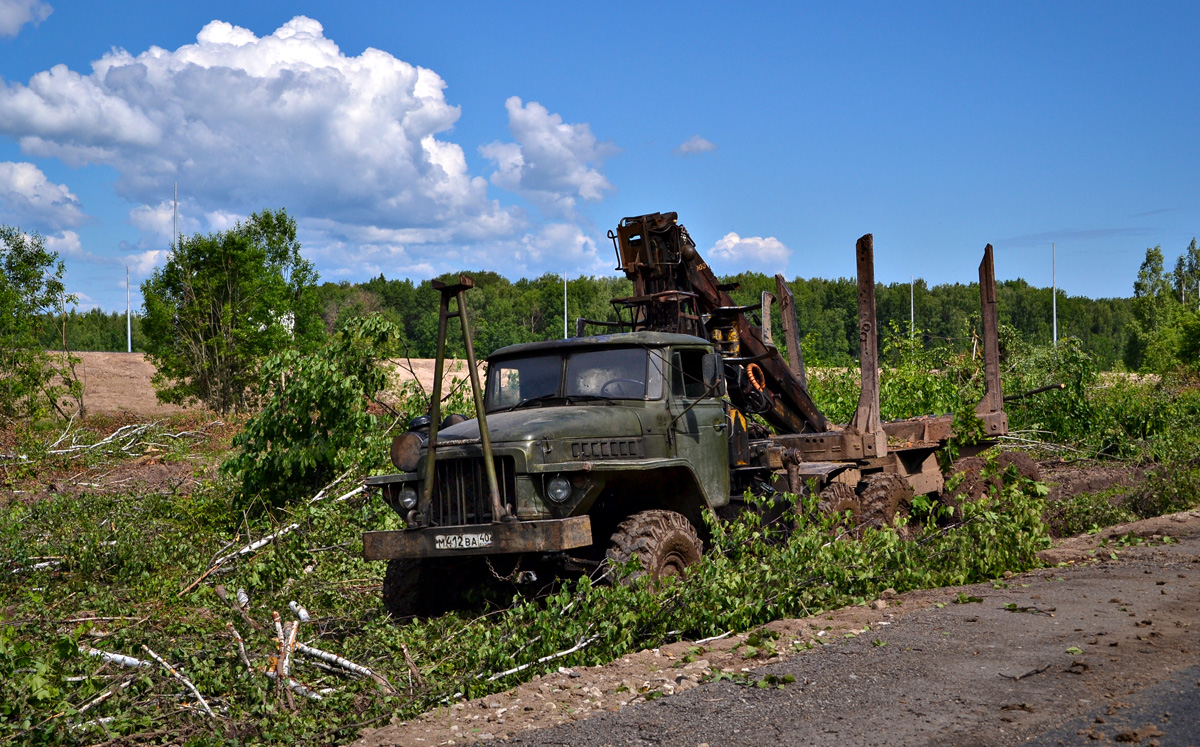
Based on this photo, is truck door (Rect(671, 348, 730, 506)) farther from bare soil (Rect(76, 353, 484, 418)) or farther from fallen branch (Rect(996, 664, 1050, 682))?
bare soil (Rect(76, 353, 484, 418))

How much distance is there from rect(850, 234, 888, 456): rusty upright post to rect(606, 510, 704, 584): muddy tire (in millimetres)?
3971

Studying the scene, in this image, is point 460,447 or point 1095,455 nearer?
point 460,447

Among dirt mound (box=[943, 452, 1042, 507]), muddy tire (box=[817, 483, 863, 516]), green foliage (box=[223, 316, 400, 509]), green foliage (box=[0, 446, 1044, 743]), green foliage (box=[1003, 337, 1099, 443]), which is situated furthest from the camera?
green foliage (box=[1003, 337, 1099, 443])

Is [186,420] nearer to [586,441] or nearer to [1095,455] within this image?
[586,441]

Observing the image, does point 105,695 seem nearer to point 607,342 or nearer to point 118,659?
point 118,659

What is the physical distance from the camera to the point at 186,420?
71.7 feet

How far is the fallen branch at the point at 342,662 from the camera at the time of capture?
5617mm

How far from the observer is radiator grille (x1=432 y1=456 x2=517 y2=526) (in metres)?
7.19

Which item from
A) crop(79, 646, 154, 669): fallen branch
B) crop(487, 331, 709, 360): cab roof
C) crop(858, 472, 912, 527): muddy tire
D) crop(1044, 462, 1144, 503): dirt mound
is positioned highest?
crop(487, 331, 709, 360): cab roof

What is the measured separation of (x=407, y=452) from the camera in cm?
762

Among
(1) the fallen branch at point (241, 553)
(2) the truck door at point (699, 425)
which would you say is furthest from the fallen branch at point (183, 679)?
(2) the truck door at point (699, 425)

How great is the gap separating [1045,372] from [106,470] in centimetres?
1801

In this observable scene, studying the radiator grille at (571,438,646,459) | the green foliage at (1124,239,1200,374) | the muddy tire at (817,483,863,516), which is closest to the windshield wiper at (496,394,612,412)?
the radiator grille at (571,438,646,459)

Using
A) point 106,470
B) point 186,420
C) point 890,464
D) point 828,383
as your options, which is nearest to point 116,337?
point 186,420
